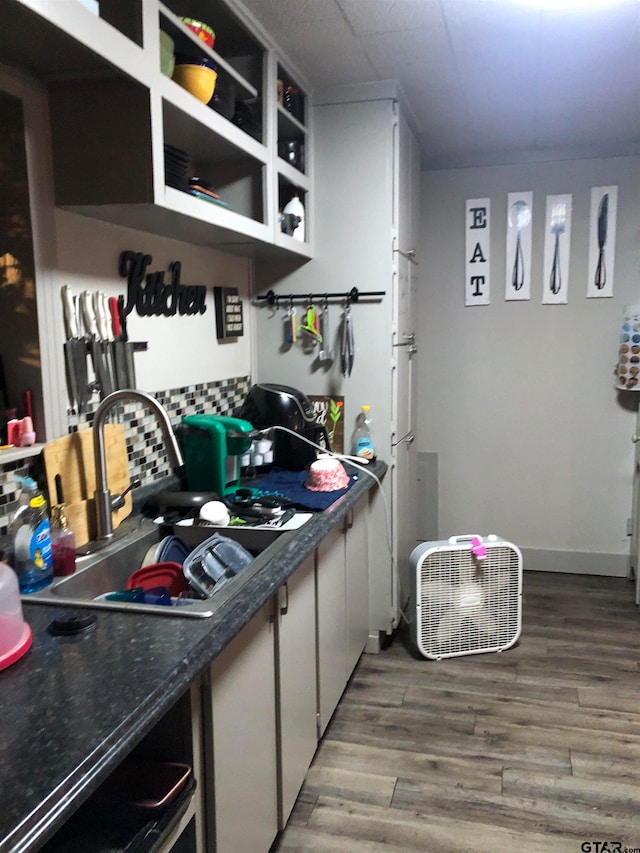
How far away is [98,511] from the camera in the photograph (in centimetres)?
171

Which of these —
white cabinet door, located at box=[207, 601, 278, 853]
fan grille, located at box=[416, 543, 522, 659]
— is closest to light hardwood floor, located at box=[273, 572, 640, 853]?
fan grille, located at box=[416, 543, 522, 659]

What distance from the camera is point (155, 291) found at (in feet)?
6.99

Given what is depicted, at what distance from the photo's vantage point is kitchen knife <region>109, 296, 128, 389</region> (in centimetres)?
190

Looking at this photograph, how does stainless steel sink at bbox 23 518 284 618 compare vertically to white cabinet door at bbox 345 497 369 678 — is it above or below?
above

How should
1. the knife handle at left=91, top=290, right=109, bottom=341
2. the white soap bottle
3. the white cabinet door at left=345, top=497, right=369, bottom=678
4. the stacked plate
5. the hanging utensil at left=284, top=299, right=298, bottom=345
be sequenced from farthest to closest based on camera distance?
1. the hanging utensil at left=284, top=299, right=298, bottom=345
2. the white cabinet door at left=345, top=497, right=369, bottom=678
3. the knife handle at left=91, top=290, right=109, bottom=341
4. the stacked plate
5. the white soap bottle

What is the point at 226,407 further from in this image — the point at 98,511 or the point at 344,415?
the point at 98,511

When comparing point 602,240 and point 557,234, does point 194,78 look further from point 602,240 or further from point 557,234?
point 602,240

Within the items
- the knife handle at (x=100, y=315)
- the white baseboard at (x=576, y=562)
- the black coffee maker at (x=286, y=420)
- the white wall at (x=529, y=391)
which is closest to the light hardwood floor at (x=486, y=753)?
the white baseboard at (x=576, y=562)

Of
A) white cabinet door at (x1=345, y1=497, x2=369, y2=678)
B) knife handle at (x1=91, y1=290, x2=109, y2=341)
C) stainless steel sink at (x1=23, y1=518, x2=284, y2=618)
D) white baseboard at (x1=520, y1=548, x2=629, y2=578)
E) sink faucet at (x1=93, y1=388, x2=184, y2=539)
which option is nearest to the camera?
stainless steel sink at (x1=23, y1=518, x2=284, y2=618)

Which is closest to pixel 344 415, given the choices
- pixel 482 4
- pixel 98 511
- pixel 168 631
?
pixel 98 511

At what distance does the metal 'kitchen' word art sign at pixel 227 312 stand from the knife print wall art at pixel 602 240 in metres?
1.96

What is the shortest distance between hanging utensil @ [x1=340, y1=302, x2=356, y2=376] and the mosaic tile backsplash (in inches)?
16.9

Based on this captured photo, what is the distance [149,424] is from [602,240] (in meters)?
2.60

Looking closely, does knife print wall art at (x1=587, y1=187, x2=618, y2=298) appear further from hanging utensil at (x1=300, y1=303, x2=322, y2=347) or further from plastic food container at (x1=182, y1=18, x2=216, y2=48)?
plastic food container at (x1=182, y1=18, x2=216, y2=48)
